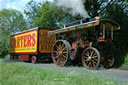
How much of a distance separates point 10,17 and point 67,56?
46.5 metres

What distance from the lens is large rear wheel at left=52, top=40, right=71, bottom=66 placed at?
11.1 meters

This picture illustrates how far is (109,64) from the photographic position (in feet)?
35.9

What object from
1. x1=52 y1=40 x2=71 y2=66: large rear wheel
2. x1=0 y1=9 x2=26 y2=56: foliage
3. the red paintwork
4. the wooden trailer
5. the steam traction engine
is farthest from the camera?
x1=0 y1=9 x2=26 y2=56: foliage

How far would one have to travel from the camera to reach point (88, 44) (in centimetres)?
1041

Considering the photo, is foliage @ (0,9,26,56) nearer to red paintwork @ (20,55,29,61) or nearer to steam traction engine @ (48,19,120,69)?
red paintwork @ (20,55,29,61)

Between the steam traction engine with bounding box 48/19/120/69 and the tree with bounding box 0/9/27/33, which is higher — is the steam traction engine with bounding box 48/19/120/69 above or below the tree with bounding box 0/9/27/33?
below

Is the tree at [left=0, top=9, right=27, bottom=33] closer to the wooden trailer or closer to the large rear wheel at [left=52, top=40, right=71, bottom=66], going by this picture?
the wooden trailer

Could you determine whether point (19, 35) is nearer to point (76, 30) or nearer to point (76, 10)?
point (76, 10)

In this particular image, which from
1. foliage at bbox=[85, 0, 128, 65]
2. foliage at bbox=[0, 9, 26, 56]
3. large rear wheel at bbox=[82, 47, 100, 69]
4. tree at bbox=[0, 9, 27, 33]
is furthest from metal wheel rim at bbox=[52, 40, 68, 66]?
tree at bbox=[0, 9, 27, 33]

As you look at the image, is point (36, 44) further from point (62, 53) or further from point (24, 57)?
point (62, 53)

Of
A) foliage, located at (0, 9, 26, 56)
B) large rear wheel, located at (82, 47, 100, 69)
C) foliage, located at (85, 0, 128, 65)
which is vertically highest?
foliage, located at (0, 9, 26, 56)

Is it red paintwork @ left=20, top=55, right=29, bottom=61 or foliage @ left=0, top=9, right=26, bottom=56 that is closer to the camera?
red paintwork @ left=20, top=55, right=29, bottom=61

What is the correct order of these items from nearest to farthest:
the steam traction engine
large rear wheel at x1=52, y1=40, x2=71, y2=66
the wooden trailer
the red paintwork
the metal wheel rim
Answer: the steam traction engine < large rear wheel at x1=52, y1=40, x2=71, y2=66 < the metal wheel rim < the wooden trailer < the red paintwork

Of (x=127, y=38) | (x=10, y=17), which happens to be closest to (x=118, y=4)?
(x=127, y=38)
